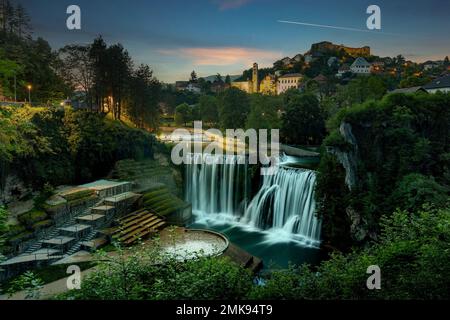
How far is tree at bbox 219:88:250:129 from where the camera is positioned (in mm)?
43188

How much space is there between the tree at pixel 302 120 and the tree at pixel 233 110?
601 centimetres

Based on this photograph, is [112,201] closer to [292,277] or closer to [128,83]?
[292,277]

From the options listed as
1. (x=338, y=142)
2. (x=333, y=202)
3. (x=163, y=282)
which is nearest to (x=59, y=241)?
(x=163, y=282)

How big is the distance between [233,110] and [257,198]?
21.5 m

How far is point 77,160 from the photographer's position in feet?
72.8

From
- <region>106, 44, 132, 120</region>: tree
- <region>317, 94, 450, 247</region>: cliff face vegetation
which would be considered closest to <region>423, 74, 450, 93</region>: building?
<region>317, 94, 450, 247</region>: cliff face vegetation

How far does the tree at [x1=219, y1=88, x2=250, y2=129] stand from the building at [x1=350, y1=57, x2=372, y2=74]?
154 ft

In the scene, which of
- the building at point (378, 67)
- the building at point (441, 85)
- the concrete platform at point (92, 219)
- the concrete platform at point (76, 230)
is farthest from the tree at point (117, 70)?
the building at point (378, 67)

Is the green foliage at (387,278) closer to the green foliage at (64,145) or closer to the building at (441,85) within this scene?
the green foliage at (64,145)

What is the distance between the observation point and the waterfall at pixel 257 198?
21.0 meters

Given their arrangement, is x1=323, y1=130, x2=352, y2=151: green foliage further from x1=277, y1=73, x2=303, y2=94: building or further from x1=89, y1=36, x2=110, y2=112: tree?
x1=277, y1=73, x2=303, y2=94: building
